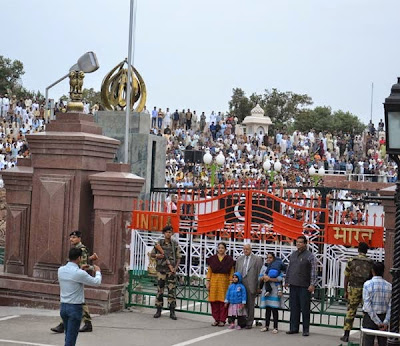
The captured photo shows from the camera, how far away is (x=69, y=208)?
14.7m

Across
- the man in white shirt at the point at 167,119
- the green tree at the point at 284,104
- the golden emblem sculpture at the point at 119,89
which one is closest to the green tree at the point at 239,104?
the green tree at the point at 284,104

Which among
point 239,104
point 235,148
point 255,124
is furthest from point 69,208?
point 239,104

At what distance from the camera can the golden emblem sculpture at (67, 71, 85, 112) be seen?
15.1 metres

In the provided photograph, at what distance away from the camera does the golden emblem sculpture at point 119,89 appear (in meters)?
20.5

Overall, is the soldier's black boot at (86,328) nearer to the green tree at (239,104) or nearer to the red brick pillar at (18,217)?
the red brick pillar at (18,217)

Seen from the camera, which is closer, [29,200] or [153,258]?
[153,258]

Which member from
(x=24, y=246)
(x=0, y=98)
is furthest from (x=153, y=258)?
(x=0, y=98)

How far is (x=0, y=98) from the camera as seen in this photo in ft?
133

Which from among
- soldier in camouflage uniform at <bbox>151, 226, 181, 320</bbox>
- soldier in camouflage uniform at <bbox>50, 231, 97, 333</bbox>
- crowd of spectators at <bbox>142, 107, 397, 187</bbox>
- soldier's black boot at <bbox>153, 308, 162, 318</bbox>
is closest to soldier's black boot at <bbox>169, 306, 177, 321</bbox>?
soldier in camouflage uniform at <bbox>151, 226, 181, 320</bbox>

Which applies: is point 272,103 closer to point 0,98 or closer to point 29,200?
point 0,98

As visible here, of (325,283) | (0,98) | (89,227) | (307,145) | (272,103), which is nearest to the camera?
(325,283)

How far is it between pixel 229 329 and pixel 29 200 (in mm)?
4424

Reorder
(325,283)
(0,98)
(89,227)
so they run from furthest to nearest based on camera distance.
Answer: (0,98), (89,227), (325,283)

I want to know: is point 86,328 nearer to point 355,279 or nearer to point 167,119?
point 355,279
